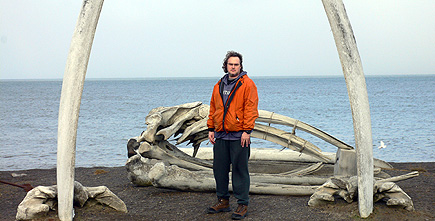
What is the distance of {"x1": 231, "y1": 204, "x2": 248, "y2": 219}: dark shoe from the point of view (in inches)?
226

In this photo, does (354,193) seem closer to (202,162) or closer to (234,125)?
(234,125)

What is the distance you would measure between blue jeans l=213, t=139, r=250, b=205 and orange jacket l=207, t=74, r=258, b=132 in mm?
242

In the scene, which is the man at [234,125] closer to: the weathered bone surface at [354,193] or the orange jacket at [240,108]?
the orange jacket at [240,108]

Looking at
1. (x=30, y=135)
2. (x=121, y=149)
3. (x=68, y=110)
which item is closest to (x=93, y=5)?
(x=68, y=110)

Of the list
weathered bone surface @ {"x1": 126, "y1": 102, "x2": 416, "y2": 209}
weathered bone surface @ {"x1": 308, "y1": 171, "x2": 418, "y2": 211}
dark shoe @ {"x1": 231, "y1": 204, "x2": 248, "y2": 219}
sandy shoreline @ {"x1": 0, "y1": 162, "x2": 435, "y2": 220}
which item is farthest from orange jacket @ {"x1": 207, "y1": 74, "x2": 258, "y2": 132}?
weathered bone surface @ {"x1": 308, "y1": 171, "x2": 418, "y2": 211}

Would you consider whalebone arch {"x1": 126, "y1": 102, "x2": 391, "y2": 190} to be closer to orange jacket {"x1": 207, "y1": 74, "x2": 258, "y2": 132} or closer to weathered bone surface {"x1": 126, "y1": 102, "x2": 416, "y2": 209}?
weathered bone surface {"x1": 126, "y1": 102, "x2": 416, "y2": 209}

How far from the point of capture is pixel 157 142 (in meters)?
7.29

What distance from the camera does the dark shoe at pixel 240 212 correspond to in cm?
573

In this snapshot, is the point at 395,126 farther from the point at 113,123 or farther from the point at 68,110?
the point at 68,110

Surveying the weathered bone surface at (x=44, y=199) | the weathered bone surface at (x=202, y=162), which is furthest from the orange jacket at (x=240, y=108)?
the weathered bone surface at (x=44, y=199)

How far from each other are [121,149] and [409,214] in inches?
465

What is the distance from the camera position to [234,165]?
577 centimetres

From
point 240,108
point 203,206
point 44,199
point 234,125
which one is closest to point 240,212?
point 203,206

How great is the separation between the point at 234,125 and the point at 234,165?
1.78 ft
